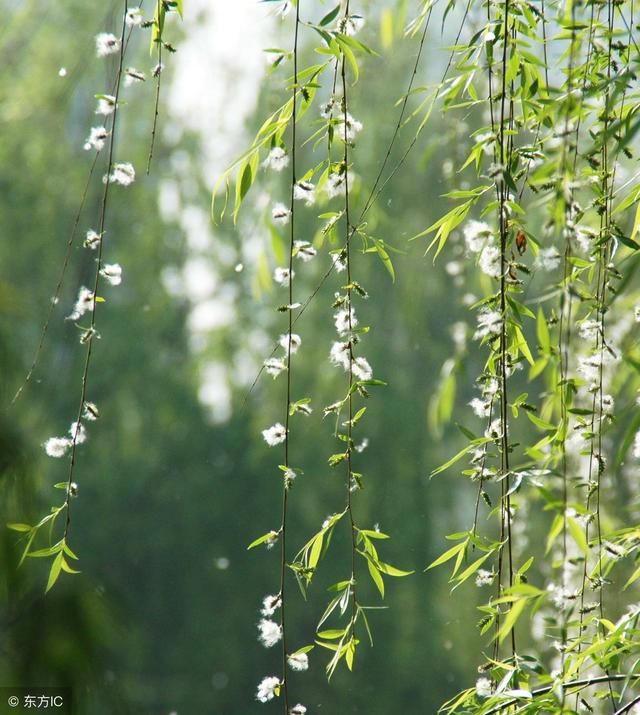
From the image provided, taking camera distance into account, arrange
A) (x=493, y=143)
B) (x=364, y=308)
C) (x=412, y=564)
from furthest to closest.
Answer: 1. (x=364, y=308)
2. (x=412, y=564)
3. (x=493, y=143)

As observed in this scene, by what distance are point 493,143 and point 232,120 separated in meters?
3.80

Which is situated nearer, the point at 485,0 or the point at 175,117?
the point at 485,0

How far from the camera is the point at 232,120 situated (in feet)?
14.3

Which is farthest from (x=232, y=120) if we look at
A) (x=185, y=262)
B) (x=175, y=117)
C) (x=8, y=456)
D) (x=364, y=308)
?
(x=8, y=456)

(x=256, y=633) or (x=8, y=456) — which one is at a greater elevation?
(x=8, y=456)

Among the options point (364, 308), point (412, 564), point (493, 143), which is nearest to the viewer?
point (493, 143)

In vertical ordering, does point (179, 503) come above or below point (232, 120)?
below

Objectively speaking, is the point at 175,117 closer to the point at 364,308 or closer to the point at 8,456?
the point at 364,308

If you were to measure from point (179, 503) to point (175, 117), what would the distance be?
1916mm

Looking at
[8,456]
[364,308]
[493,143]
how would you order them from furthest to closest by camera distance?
[364,308] → [8,456] → [493,143]

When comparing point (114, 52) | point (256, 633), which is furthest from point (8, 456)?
point (256, 633)

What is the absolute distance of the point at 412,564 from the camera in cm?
432

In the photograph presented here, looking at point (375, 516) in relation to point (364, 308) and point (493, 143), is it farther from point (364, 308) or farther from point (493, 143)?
point (493, 143)

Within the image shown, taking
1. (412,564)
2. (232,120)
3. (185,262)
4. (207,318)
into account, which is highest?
(232,120)
